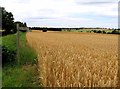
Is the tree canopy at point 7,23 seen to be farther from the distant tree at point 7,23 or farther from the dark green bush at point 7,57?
the dark green bush at point 7,57

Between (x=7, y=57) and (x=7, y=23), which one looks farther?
(x=7, y=23)

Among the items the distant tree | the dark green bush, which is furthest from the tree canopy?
the dark green bush

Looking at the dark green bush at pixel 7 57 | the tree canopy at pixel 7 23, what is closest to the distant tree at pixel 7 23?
the tree canopy at pixel 7 23

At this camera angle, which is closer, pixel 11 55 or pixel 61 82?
pixel 61 82

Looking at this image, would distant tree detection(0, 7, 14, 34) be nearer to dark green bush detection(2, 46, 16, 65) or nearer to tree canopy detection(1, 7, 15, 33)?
tree canopy detection(1, 7, 15, 33)

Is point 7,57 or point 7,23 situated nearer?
point 7,57

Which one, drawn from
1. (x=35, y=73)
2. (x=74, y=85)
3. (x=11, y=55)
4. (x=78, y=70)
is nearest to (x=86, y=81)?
(x=74, y=85)

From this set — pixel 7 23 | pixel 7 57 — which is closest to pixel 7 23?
pixel 7 23

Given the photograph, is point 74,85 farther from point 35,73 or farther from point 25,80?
point 35,73

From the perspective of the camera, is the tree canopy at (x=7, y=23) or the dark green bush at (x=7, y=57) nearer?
the dark green bush at (x=7, y=57)

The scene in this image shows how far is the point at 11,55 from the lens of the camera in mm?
15086

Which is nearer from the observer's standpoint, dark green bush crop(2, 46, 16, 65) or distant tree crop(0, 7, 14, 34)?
dark green bush crop(2, 46, 16, 65)

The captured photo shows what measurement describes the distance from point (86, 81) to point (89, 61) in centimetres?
225

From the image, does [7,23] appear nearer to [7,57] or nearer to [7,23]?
[7,23]
